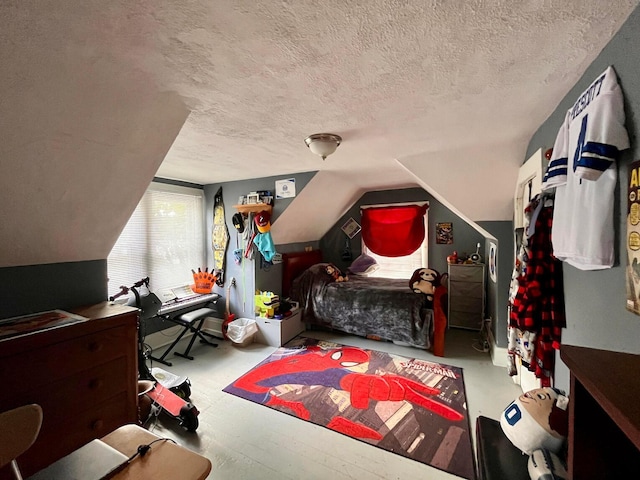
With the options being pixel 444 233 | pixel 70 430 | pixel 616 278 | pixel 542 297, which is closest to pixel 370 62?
pixel 616 278

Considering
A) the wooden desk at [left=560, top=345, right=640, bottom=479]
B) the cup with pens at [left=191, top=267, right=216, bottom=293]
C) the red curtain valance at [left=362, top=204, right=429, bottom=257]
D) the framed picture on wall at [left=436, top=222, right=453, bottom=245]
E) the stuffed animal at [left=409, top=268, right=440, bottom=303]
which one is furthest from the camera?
the red curtain valance at [left=362, top=204, right=429, bottom=257]

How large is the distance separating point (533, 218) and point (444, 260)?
305 cm

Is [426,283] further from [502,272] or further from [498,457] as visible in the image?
[498,457]

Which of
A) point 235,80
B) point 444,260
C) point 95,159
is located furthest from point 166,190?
point 444,260

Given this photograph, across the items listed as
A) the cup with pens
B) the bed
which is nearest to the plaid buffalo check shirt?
the bed

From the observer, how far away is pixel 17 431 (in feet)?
2.45

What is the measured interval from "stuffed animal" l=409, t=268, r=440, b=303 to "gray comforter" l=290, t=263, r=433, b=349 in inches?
2.8

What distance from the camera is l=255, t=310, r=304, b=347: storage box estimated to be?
133 inches

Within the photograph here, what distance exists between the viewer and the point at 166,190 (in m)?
3.37

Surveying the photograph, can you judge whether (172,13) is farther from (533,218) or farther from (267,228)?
(267,228)

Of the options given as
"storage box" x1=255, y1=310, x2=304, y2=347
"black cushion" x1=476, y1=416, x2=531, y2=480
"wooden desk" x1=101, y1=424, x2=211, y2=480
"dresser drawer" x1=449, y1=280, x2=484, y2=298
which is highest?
"wooden desk" x1=101, y1=424, x2=211, y2=480

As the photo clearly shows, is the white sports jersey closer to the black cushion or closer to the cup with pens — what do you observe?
the black cushion

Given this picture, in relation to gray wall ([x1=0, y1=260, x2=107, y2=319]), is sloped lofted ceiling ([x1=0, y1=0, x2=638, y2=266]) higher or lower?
higher

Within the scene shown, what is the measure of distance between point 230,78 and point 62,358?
4.50ft
